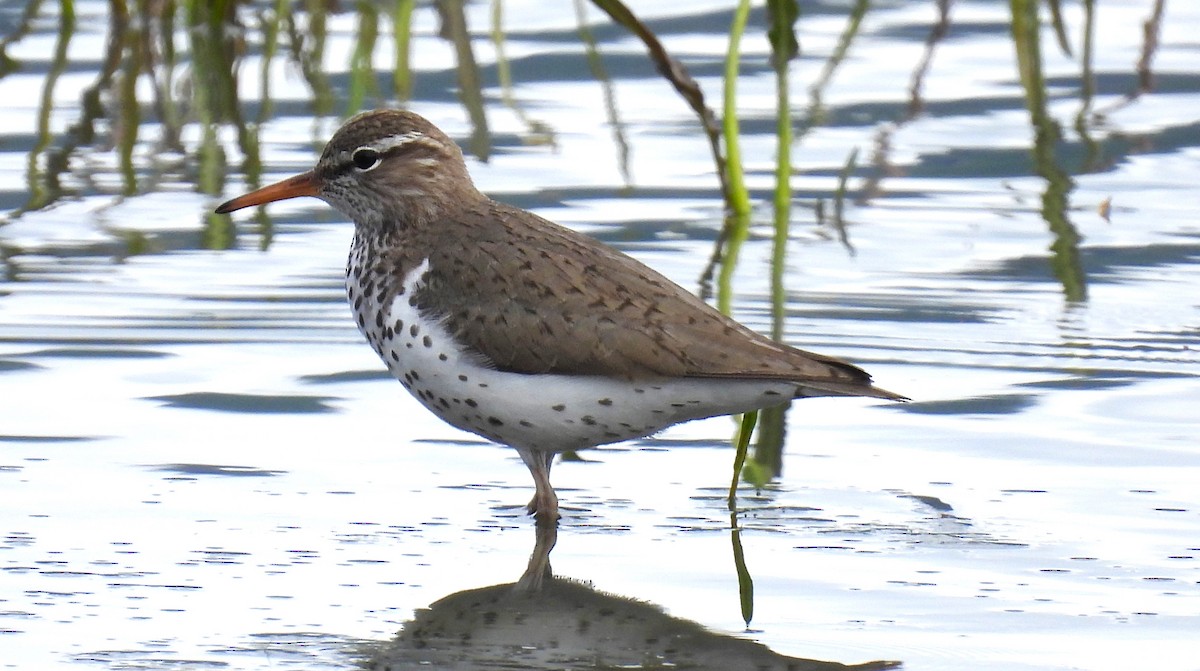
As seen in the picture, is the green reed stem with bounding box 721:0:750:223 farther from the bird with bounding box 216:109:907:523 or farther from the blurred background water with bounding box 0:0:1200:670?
the bird with bounding box 216:109:907:523

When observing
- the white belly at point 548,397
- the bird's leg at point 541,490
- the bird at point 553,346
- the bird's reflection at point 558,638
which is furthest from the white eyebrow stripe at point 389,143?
the bird's reflection at point 558,638

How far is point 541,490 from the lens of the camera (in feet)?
24.5

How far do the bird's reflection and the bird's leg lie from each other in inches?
23.9

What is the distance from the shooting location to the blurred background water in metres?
6.57

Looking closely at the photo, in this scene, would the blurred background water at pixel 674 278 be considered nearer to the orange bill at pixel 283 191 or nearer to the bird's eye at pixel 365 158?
the orange bill at pixel 283 191

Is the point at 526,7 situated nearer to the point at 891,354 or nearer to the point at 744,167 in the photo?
the point at 744,167

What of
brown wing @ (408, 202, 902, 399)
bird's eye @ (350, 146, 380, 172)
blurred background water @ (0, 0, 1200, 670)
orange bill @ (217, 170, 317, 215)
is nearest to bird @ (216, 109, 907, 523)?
brown wing @ (408, 202, 902, 399)

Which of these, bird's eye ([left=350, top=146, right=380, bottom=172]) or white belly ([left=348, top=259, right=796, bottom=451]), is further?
bird's eye ([left=350, top=146, right=380, bottom=172])

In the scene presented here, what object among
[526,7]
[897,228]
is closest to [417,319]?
[897,228]

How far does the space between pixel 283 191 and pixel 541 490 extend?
6.55ft

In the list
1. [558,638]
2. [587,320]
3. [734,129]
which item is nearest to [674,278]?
[734,129]

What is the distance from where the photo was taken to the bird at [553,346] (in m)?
7.27

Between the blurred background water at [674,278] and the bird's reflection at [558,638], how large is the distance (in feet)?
0.11

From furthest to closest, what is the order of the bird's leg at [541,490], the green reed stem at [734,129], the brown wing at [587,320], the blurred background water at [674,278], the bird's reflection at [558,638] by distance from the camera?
the green reed stem at [734,129] < the bird's leg at [541,490] < the brown wing at [587,320] < the blurred background water at [674,278] < the bird's reflection at [558,638]
